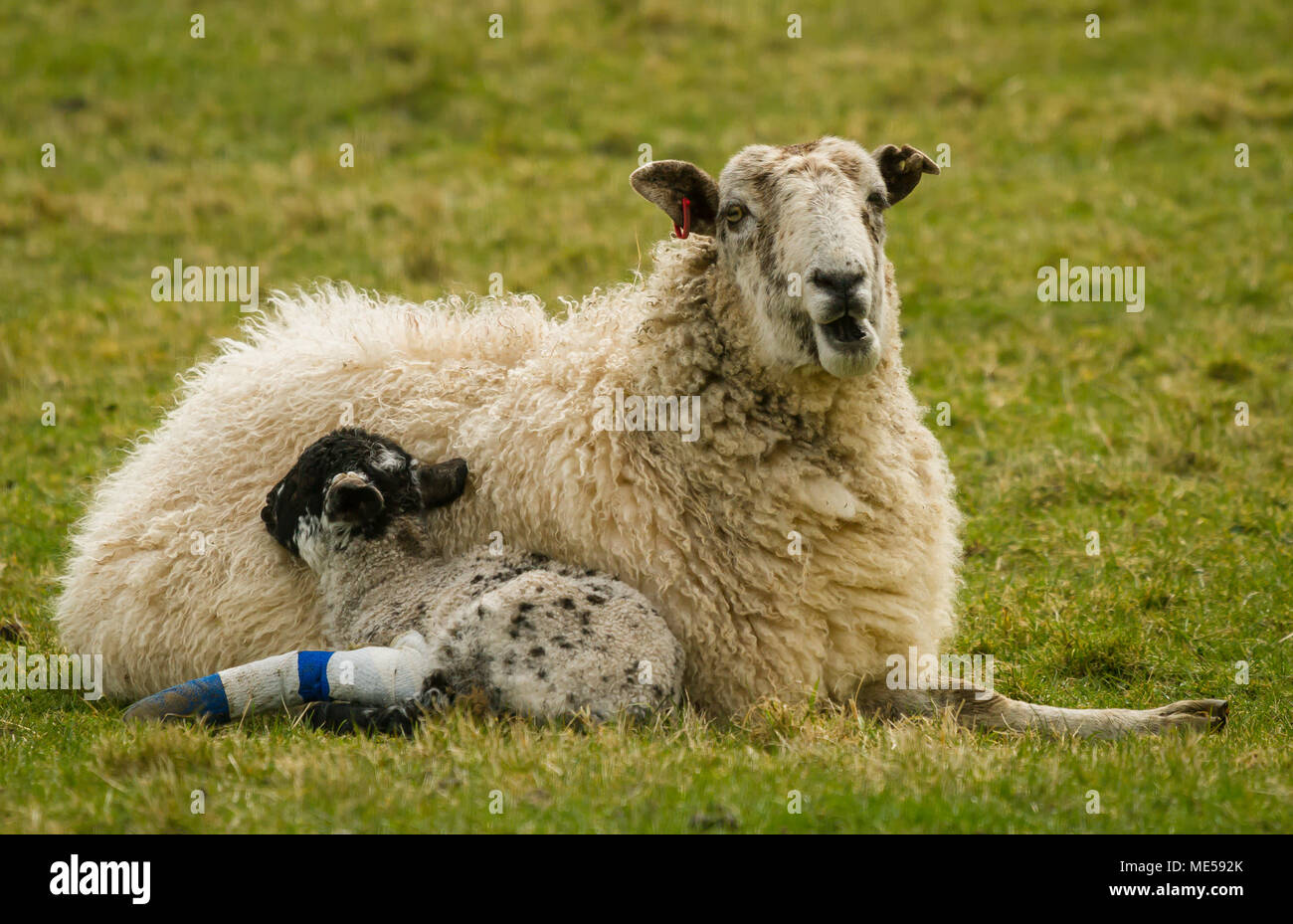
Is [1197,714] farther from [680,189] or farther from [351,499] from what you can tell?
[351,499]

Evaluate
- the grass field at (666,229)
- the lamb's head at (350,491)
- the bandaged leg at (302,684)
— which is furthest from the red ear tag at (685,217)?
the bandaged leg at (302,684)

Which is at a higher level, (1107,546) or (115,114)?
(115,114)

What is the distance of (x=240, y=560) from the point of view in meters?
6.77

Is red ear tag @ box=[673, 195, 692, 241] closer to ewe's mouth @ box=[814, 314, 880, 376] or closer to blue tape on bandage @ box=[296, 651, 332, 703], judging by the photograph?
ewe's mouth @ box=[814, 314, 880, 376]

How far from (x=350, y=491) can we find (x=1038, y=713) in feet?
9.65

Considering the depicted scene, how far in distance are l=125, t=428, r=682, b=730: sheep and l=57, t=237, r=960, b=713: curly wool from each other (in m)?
0.22

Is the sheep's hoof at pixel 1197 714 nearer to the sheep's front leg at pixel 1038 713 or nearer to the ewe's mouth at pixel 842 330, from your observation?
the sheep's front leg at pixel 1038 713

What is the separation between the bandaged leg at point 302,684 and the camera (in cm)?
587

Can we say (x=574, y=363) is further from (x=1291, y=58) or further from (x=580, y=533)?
(x=1291, y=58)

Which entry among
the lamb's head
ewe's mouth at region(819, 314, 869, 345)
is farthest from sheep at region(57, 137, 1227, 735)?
the lamb's head

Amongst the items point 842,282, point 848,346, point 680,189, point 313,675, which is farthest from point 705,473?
point 313,675

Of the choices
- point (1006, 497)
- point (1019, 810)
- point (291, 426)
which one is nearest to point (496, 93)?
point (1006, 497)

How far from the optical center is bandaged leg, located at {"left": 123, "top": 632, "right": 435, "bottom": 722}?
5.87 meters

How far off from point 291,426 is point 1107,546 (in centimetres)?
456
